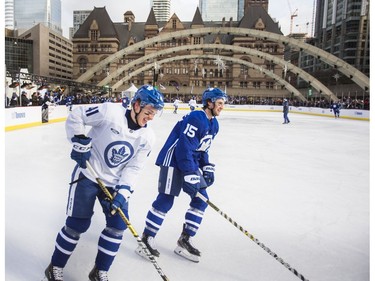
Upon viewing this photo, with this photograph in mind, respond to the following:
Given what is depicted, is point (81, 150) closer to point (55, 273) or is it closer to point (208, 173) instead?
point (55, 273)

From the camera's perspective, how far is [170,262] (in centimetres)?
246

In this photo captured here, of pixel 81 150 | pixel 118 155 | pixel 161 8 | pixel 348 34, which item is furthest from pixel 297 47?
pixel 161 8

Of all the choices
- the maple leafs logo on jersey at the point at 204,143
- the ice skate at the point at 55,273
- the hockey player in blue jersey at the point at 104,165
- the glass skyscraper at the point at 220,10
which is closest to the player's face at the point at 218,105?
the maple leafs logo on jersey at the point at 204,143

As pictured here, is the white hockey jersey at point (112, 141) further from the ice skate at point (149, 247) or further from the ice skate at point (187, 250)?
the ice skate at point (187, 250)

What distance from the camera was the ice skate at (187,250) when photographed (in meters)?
2.50

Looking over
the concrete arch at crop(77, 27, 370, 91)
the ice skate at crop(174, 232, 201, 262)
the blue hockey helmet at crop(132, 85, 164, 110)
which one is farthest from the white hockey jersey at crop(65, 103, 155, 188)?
the concrete arch at crop(77, 27, 370, 91)

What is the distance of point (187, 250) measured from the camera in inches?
101

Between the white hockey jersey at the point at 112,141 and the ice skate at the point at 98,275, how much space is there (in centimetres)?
57

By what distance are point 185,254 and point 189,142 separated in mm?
887

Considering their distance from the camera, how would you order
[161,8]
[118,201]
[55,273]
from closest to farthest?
[118,201] < [55,273] < [161,8]

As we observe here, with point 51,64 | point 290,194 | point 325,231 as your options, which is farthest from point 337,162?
point 51,64

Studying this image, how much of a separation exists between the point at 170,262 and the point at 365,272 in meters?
1.45

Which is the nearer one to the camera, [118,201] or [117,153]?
[118,201]

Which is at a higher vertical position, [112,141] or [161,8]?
[161,8]
